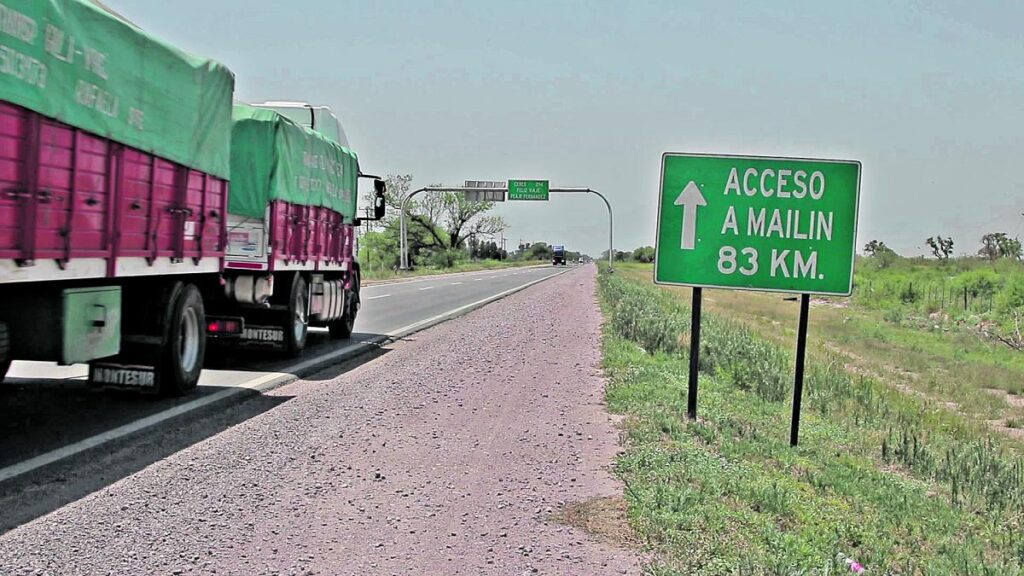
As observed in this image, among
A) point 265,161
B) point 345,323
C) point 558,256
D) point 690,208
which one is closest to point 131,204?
point 265,161

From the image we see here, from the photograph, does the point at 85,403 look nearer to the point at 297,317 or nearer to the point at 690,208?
the point at 297,317

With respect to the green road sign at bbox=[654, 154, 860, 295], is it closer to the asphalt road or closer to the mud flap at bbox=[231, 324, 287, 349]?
the asphalt road

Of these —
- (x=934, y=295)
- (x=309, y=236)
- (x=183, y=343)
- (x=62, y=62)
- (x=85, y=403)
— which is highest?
(x=62, y=62)

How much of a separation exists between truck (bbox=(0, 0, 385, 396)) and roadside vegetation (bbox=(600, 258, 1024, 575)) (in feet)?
14.0

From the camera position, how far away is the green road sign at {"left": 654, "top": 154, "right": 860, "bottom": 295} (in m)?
7.61

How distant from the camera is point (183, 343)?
8.86 metres

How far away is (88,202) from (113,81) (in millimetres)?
1056

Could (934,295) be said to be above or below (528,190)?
below

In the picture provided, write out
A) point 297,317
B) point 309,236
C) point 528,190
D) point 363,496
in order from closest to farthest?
1. point 363,496
2. point 297,317
3. point 309,236
4. point 528,190

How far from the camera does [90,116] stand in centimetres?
668

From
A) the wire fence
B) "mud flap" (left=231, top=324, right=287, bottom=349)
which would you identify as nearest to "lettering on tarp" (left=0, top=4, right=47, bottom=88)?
"mud flap" (left=231, top=324, right=287, bottom=349)

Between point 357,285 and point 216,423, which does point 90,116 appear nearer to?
point 216,423

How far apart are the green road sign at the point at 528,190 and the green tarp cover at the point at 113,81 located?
48.0m

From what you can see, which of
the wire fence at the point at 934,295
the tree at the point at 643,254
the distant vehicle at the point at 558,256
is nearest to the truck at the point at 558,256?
the distant vehicle at the point at 558,256
